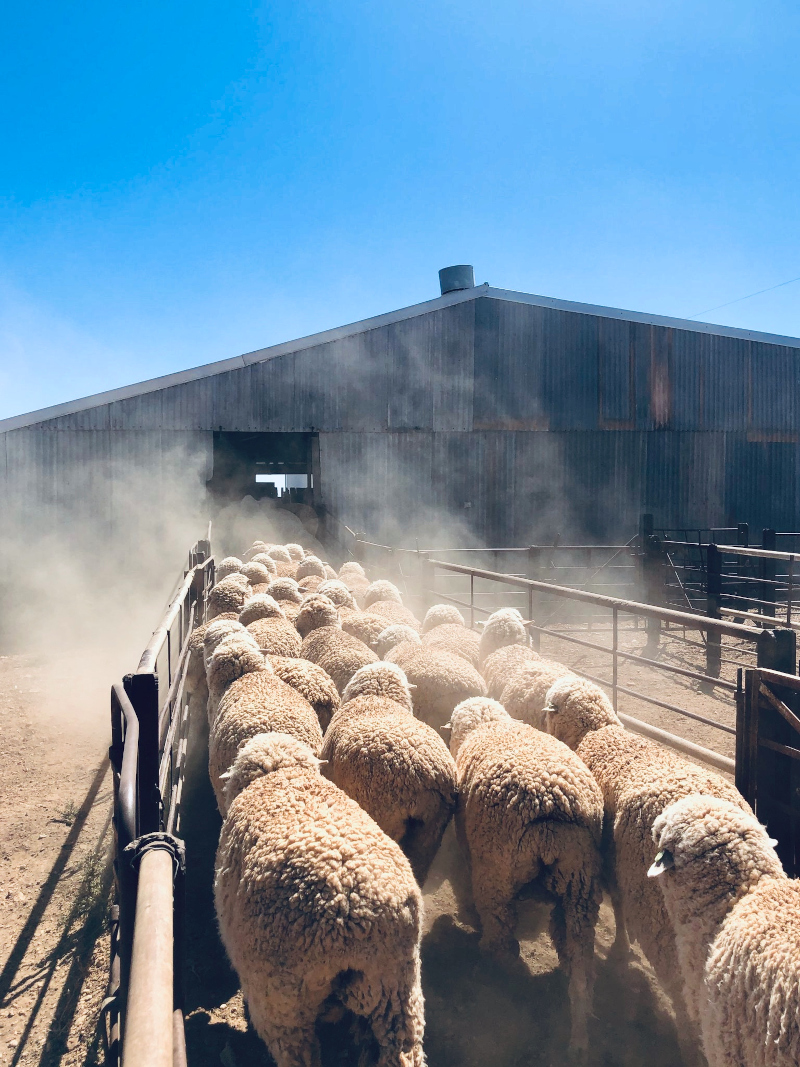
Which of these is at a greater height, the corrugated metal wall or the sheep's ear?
the corrugated metal wall

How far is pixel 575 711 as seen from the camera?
3875 millimetres

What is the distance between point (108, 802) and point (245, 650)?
7.08 ft

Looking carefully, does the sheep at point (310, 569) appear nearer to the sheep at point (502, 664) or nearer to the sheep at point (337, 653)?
the sheep at point (337, 653)

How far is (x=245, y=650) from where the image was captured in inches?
192

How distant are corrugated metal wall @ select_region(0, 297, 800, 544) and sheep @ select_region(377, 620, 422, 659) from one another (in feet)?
36.6

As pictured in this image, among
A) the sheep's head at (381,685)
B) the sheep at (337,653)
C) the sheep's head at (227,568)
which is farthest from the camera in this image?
the sheep's head at (227,568)

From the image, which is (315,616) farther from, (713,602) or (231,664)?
(713,602)

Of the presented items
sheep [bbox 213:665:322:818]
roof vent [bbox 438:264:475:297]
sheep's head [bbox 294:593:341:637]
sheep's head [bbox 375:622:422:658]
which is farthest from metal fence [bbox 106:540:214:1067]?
roof vent [bbox 438:264:475:297]

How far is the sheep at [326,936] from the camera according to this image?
6.68 feet

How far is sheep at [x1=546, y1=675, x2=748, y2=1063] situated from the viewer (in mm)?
2621

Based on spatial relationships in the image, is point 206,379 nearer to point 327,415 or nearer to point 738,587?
point 327,415

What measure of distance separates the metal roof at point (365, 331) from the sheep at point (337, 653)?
11.8 meters

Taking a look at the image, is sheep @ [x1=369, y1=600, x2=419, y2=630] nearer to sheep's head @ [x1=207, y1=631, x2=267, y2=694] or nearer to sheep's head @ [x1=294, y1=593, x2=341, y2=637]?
sheep's head @ [x1=294, y1=593, x2=341, y2=637]

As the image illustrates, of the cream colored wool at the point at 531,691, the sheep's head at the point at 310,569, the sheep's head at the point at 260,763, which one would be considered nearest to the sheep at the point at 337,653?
the cream colored wool at the point at 531,691
